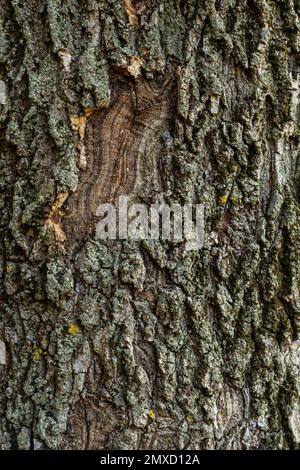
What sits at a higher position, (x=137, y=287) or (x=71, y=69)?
(x=71, y=69)

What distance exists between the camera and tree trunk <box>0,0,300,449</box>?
1688mm

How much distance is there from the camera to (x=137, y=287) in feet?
5.57

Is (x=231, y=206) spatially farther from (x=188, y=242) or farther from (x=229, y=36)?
(x=229, y=36)

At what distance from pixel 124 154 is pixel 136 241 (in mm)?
289

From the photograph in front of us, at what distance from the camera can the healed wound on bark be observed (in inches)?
67.5

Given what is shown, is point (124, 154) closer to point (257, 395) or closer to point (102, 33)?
point (102, 33)

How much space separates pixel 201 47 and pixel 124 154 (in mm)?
→ 435

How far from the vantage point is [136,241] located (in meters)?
1.71

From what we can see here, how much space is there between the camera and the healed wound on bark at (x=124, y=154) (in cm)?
171

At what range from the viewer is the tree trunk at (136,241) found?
1688mm

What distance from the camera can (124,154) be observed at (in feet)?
5.65

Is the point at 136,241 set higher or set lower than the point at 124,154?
lower
